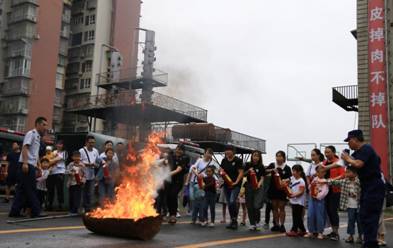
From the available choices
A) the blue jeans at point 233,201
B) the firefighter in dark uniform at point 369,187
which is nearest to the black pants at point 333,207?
the blue jeans at point 233,201

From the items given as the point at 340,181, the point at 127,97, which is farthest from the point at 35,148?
the point at 127,97

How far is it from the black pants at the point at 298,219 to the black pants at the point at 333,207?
0.51 m

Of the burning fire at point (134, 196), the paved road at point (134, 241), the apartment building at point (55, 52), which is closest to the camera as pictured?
the paved road at point (134, 241)

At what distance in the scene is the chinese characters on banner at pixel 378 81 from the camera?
1803cm

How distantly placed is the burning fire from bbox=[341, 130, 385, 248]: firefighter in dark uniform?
9.69 feet

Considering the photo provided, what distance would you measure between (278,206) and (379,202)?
3.43m

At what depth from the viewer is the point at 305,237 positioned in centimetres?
862

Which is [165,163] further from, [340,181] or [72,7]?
[72,7]

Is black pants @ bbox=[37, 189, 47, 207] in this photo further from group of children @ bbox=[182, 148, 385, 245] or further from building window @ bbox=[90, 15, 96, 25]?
building window @ bbox=[90, 15, 96, 25]

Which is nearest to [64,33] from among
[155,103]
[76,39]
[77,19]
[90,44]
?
[76,39]

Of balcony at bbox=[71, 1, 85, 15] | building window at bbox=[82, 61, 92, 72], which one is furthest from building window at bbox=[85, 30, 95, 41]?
balcony at bbox=[71, 1, 85, 15]

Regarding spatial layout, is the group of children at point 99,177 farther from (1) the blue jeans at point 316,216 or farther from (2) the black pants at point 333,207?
(2) the black pants at point 333,207

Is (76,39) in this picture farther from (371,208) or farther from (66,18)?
(371,208)

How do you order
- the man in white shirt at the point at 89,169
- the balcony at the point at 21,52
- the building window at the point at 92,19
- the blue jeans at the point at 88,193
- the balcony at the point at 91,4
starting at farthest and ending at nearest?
the balcony at the point at 91,4, the building window at the point at 92,19, the balcony at the point at 21,52, the blue jeans at the point at 88,193, the man in white shirt at the point at 89,169
